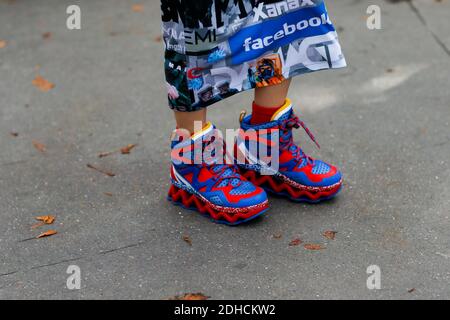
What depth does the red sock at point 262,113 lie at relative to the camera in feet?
8.08

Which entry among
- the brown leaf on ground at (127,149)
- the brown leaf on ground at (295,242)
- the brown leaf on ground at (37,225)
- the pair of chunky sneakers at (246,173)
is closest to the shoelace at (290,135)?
the pair of chunky sneakers at (246,173)

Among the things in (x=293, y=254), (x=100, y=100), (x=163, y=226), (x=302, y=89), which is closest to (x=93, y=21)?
(x=100, y=100)

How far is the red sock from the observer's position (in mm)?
2463

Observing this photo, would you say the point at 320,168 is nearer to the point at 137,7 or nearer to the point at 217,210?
the point at 217,210

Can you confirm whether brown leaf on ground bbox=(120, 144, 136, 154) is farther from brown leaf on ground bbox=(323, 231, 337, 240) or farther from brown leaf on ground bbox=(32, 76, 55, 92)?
brown leaf on ground bbox=(323, 231, 337, 240)

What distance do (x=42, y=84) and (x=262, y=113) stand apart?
1.74m

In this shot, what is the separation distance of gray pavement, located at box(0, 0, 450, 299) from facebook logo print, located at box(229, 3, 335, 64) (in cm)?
60

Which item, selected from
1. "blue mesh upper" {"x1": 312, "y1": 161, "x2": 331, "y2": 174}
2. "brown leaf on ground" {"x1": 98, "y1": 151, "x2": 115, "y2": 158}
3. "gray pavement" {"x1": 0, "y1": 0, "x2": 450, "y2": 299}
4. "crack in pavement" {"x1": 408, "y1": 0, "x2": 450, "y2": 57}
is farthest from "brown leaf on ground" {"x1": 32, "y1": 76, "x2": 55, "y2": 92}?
"crack in pavement" {"x1": 408, "y1": 0, "x2": 450, "y2": 57}

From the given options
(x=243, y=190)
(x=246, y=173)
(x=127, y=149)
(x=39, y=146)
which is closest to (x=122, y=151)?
(x=127, y=149)

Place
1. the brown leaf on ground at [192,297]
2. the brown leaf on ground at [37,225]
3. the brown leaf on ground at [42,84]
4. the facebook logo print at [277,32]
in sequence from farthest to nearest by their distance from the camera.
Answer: the brown leaf on ground at [42,84]
the brown leaf on ground at [37,225]
the facebook logo print at [277,32]
the brown leaf on ground at [192,297]

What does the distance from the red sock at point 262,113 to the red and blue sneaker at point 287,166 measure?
0.07 ft

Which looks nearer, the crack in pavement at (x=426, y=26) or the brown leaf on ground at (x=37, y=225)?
the brown leaf on ground at (x=37, y=225)

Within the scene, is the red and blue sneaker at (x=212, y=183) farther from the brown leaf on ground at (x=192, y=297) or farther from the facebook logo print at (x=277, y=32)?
the brown leaf on ground at (x=192, y=297)
